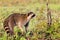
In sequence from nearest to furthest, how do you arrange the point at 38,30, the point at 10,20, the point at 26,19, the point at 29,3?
the point at 38,30 → the point at 10,20 → the point at 26,19 → the point at 29,3

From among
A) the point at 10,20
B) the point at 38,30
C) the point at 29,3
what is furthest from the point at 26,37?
the point at 29,3

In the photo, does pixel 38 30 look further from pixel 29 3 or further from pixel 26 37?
pixel 29 3

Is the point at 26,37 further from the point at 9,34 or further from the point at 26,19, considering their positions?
the point at 26,19

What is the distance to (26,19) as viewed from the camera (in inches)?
455

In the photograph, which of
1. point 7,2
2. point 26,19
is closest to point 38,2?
point 7,2

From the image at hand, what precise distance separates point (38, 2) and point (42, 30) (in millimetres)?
8627

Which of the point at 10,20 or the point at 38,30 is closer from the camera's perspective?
the point at 38,30

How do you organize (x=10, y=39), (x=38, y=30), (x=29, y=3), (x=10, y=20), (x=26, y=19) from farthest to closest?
(x=29, y=3)
(x=26, y=19)
(x=10, y=20)
(x=38, y=30)
(x=10, y=39)

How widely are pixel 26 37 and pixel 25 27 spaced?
1306 millimetres

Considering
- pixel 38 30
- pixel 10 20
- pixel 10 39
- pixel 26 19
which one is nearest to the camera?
pixel 10 39

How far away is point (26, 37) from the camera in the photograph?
9930 millimetres

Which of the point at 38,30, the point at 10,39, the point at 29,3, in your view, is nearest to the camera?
the point at 10,39

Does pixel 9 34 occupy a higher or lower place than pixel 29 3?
higher

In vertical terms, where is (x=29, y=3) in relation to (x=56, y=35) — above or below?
below
